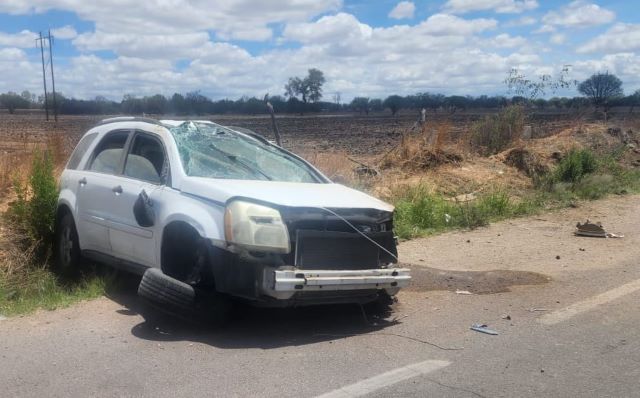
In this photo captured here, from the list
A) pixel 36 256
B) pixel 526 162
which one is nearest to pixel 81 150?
pixel 36 256

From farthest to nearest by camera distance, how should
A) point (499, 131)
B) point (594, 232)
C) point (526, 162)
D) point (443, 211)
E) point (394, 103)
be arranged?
1. point (394, 103)
2. point (499, 131)
3. point (526, 162)
4. point (443, 211)
5. point (594, 232)

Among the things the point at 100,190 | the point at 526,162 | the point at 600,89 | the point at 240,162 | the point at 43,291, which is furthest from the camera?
the point at 600,89

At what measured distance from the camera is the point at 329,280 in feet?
19.3

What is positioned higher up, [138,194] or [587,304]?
[138,194]

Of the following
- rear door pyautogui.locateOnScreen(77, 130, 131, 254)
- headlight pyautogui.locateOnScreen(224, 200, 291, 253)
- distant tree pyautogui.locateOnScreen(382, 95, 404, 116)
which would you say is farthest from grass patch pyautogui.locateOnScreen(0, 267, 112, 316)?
distant tree pyautogui.locateOnScreen(382, 95, 404, 116)

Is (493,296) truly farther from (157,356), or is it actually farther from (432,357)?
(157,356)

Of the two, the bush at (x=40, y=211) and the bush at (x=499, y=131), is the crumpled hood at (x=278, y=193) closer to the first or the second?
the bush at (x=40, y=211)

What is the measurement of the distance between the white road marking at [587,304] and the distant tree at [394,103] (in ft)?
270

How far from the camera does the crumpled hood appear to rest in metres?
6.05

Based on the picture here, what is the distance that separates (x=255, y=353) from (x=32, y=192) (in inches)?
184

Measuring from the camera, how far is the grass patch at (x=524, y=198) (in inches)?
460

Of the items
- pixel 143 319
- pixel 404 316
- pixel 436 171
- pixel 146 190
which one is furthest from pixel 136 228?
pixel 436 171

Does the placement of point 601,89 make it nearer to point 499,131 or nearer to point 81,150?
point 499,131

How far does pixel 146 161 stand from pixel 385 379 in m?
3.58
